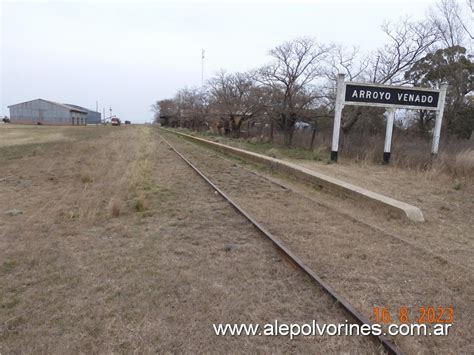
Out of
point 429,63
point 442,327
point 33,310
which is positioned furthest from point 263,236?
point 429,63

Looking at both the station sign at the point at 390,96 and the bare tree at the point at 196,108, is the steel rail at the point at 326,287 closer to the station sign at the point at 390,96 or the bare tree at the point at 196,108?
the station sign at the point at 390,96

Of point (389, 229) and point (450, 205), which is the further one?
point (450, 205)

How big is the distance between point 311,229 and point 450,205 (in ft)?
13.7

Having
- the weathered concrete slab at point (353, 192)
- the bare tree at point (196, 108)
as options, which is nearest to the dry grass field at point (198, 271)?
the weathered concrete slab at point (353, 192)

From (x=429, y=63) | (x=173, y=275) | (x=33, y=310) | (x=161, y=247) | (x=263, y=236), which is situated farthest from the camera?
(x=429, y=63)

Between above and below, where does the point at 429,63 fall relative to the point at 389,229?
above

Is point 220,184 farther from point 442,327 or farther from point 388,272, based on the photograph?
point 442,327

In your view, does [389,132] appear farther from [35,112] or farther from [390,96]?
[35,112]

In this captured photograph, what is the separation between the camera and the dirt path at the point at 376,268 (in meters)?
3.10

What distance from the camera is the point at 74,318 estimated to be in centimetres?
296
